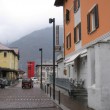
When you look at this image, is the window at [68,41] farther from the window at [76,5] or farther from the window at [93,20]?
the window at [93,20]

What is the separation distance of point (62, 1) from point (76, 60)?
1102 centimetres

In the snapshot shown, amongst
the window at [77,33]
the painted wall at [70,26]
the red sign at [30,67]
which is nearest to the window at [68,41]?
the painted wall at [70,26]

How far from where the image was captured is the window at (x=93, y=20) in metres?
24.4

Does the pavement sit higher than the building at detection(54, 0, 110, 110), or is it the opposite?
the building at detection(54, 0, 110, 110)

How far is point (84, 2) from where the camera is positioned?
29.1 metres

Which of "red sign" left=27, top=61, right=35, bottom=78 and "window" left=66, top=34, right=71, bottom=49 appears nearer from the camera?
"window" left=66, top=34, right=71, bottom=49

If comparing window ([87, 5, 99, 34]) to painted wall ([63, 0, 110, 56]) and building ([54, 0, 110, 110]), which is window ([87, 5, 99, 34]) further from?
painted wall ([63, 0, 110, 56])

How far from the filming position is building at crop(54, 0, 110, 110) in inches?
707

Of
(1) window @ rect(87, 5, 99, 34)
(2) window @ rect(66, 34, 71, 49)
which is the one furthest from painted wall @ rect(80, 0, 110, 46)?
(2) window @ rect(66, 34, 71, 49)

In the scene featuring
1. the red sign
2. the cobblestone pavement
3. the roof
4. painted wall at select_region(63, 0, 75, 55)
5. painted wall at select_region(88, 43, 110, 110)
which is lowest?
the cobblestone pavement

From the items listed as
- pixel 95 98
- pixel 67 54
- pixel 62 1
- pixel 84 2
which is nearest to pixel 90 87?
pixel 95 98

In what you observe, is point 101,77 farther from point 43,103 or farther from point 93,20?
point 93,20

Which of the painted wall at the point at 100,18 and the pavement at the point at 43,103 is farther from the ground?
the painted wall at the point at 100,18

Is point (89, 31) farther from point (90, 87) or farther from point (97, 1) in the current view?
point (90, 87)
